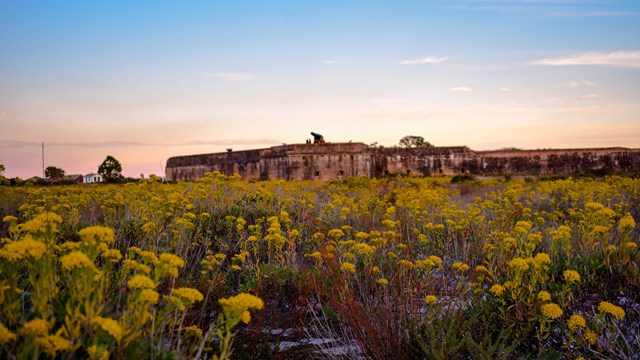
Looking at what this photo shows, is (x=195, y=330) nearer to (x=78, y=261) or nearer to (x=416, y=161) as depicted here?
(x=78, y=261)

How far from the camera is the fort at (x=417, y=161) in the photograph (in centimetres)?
2766

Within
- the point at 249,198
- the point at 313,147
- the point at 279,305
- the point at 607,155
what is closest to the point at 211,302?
the point at 279,305

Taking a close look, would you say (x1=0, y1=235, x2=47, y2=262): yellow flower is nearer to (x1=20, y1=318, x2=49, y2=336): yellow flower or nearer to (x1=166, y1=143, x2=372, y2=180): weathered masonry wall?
(x1=20, y1=318, x2=49, y2=336): yellow flower

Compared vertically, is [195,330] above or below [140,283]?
below

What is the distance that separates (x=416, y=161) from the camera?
99.3 ft

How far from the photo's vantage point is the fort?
27.7m

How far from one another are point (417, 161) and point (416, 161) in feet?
0.20

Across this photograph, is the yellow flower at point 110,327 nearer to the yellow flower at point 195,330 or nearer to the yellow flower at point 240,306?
the yellow flower at point 240,306

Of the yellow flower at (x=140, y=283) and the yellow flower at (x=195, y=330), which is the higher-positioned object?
the yellow flower at (x=140, y=283)

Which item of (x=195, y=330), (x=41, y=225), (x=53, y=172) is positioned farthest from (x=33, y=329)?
(x=53, y=172)

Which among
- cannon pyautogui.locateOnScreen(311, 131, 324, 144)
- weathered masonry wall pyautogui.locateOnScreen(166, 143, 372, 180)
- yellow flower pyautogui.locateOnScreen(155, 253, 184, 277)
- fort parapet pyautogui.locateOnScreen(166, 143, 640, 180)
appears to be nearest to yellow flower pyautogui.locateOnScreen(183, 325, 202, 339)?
yellow flower pyautogui.locateOnScreen(155, 253, 184, 277)

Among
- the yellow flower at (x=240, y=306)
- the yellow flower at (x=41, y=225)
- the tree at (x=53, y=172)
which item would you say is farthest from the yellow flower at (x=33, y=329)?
the tree at (x=53, y=172)

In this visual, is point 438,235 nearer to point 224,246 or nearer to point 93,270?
point 224,246

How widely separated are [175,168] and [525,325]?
116ft
